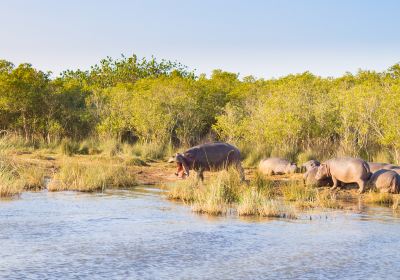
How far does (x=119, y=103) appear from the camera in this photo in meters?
29.9

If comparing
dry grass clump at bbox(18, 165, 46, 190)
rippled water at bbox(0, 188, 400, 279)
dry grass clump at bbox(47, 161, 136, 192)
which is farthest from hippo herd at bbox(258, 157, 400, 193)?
dry grass clump at bbox(18, 165, 46, 190)

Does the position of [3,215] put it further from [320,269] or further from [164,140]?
[164,140]

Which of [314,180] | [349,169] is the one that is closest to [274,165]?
[314,180]

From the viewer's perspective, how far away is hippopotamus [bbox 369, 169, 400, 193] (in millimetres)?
15664

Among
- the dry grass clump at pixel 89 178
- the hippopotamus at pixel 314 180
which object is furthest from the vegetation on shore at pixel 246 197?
the dry grass clump at pixel 89 178

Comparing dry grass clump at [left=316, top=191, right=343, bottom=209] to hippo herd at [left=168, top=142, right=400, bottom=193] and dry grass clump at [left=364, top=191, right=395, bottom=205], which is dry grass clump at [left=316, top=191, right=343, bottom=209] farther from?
hippo herd at [left=168, top=142, right=400, bottom=193]

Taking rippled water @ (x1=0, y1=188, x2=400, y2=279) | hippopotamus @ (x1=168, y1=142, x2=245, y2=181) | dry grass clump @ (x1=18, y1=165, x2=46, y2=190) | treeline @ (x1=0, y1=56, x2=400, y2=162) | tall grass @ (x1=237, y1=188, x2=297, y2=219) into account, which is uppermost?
treeline @ (x1=0, y1=56, x2=400, y2=162)

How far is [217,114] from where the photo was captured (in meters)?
28.4

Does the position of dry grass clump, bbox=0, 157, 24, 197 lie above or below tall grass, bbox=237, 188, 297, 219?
above

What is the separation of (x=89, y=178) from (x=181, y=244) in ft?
23.3

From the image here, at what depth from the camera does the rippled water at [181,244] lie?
26.0 ft

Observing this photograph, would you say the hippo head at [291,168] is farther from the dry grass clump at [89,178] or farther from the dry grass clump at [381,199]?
the dry grass clump at [89,178]

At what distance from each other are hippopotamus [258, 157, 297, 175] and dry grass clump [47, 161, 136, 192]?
4.65 metres

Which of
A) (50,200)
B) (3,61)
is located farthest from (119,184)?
(3,61)
